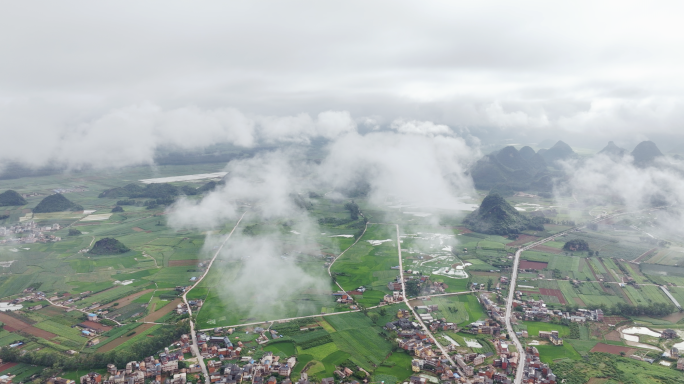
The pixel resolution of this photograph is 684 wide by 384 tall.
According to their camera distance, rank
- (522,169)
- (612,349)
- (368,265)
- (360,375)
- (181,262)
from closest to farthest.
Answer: (360,375) < (612,349) < (368,265) < (181,262) < (522,169)

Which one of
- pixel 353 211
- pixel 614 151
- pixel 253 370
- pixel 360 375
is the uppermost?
pixel 614 151

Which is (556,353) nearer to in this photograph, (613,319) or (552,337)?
(552,337)

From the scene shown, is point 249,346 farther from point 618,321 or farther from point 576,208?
point 576,208

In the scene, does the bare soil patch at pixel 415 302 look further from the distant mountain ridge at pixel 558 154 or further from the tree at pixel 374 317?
the distant mountain ridge at pixel 558 154

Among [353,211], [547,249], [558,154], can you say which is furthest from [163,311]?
[558,154]

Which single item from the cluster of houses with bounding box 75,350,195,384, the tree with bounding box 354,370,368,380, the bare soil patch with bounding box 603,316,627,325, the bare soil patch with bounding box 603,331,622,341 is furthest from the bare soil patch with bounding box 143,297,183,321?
the bare soil patch with bounding box 603,316,627,325

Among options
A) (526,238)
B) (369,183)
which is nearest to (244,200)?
(369,183)

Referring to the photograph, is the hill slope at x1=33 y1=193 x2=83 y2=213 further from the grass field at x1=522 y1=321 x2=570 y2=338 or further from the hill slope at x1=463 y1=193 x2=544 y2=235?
the grass field at x1=522 y1=321 x2=570 y2=338
